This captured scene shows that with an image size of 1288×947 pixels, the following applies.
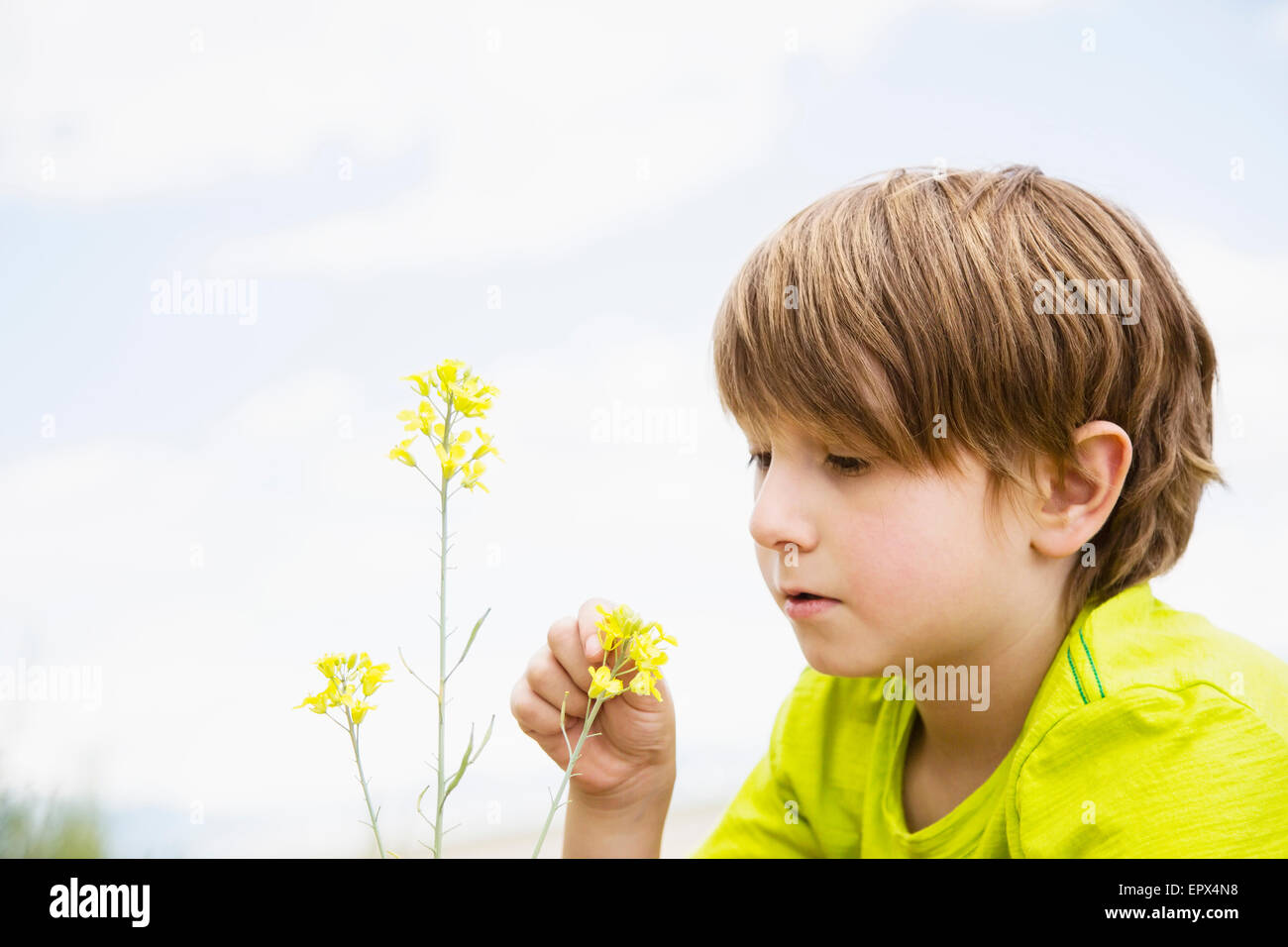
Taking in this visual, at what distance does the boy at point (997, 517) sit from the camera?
28.6 inches

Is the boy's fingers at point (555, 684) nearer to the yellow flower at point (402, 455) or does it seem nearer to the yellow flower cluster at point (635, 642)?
the yellow flower cluster at point (635, 642)

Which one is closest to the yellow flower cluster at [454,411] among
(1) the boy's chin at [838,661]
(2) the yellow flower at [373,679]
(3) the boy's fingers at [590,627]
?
(2) the yellow flower at [373,679]

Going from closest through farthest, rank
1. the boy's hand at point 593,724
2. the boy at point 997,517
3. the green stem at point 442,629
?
the green stem at point 442,629, the boy at point 997,517, the boy's hand at point 593,724

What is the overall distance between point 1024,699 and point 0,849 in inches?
41.3

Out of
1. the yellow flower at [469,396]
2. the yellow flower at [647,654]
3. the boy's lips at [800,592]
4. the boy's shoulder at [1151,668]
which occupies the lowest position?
→ the boy's shoulder at [1151,668]

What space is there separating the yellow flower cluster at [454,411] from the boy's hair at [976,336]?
300mm

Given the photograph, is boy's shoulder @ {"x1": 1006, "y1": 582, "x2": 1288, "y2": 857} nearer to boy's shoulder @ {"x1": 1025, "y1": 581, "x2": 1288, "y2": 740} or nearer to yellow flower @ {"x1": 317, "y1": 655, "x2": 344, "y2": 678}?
boy's shoulder @ {"x1": 1025, "y1": 581, "x2": 1288, "y2": 740}

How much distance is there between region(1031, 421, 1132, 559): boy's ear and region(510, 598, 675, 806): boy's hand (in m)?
0.32

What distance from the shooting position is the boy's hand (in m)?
0.83

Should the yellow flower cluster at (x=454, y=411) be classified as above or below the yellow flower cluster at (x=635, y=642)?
above

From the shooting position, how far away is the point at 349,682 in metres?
0.57

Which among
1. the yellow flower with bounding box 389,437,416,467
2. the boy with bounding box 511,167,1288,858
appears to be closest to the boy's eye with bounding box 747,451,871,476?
the boy with bounding box 511,167,1288,858
